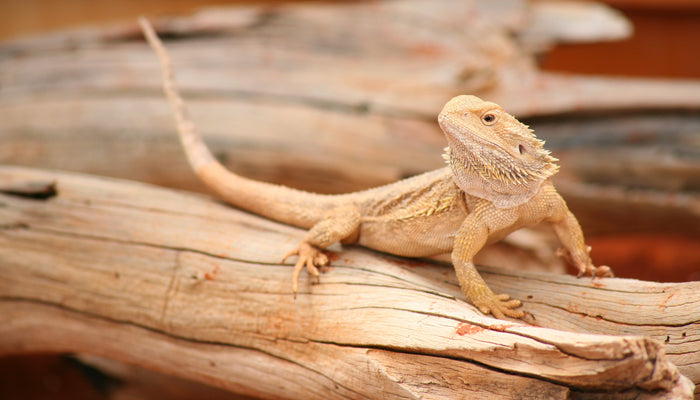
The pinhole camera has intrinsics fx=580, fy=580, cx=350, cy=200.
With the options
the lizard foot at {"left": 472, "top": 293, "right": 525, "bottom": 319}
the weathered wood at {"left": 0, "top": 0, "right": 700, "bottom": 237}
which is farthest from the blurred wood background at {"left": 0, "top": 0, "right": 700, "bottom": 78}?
the lizard foot at {"left": 472, "top": 293, "right": 525, "bottom": 319}

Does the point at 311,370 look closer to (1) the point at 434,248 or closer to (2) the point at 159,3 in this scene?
(1) the point at 434,248

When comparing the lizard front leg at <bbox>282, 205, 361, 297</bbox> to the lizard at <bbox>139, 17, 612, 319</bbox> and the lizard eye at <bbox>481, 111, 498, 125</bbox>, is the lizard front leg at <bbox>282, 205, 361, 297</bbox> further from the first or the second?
the lizard eye at <bbox>481, 111, 498, 125</bbox>

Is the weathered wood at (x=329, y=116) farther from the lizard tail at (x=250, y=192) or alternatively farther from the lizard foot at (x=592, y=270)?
the lizard foot at (x=592, y=270)

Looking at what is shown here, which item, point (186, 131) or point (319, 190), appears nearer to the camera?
point (186, 131)

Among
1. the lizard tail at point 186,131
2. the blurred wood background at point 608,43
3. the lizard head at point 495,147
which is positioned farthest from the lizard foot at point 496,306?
the blurred wood background at point 608,43

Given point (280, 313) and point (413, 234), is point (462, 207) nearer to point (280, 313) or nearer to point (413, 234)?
point (413, 234)

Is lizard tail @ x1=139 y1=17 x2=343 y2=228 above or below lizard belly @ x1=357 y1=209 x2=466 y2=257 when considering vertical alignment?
above

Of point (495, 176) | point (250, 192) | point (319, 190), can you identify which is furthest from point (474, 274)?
point (319, 190)
